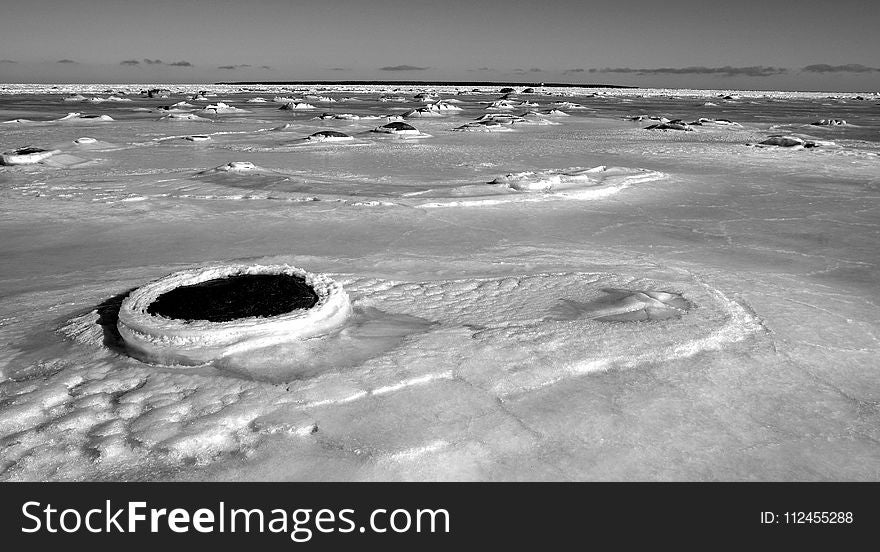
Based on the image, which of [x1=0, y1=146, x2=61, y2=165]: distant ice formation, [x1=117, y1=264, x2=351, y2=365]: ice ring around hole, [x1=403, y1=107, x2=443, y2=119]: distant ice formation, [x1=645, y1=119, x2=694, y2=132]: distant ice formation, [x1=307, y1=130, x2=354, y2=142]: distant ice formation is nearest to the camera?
[x1=117, y1=264, x2=351, y2=365]: ice ring around hole

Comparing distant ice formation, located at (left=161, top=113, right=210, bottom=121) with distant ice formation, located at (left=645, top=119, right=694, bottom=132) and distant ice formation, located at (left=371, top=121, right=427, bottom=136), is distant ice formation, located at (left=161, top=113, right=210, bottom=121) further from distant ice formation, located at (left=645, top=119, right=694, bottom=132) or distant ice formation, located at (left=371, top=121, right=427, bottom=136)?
distant ice formation, located at (left=645, top=119, right=694, bottom=132)

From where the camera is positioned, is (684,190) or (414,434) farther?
(684,190)

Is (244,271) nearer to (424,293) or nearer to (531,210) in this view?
(424,293)

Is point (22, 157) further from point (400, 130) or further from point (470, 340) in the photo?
point (470, 340)

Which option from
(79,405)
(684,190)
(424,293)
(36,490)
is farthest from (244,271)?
(684,190)

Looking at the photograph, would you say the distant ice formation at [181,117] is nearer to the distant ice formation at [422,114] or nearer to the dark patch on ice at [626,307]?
the distant ice formation at [422,114]

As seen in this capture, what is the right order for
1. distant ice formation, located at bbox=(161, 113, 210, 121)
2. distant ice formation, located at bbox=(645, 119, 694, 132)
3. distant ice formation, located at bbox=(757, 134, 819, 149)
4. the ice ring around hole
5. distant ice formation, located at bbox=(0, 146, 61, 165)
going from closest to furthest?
the ice ring around hole < distant ice formation, located at bbox=(0, 146, 61, 165) < distant ice formation, located at bbox=(757, 134, 819, 149) < distant ice formation, located at bbox=(645, 119, 694, 132) < distant ice formation, located at bbox=(161, 113, 210, 121)

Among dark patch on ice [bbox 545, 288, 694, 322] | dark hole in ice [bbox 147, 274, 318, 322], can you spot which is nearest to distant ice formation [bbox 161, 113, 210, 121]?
dark hole in ice [bbox 147, 274, 318, 322]
